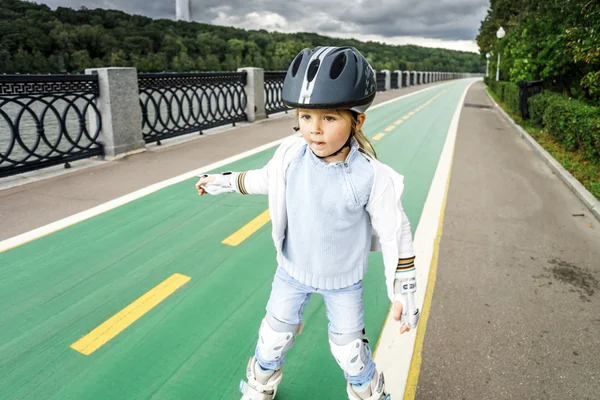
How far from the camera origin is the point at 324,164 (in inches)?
76.0

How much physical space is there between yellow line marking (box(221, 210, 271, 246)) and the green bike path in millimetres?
79

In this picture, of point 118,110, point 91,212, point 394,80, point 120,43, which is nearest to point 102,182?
point 91,212

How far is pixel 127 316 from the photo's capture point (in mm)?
3197

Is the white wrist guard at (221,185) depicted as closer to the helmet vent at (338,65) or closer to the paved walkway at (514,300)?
the helmet vent at (338,65)

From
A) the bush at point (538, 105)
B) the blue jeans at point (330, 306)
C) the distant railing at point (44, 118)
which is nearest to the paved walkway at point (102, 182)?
the distant railing at point (44, 118)

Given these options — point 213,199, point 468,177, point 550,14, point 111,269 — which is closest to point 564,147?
point 468,177

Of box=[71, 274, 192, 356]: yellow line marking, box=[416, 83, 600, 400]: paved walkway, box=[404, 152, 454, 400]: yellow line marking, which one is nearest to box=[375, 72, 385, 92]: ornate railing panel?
box=[416, 83, 600, 400]: paved walkway

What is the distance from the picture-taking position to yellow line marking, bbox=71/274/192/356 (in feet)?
9.46

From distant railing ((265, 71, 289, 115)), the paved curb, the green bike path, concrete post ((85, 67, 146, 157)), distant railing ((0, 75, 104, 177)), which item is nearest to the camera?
the green bike path

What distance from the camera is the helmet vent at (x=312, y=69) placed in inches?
72.4

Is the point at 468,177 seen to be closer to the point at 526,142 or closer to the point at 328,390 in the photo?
the point at 526,142

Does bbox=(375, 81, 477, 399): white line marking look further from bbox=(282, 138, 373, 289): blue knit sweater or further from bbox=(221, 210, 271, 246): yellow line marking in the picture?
bbox=(221, 210, 271, 246): yellow line marking

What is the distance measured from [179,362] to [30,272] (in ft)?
6.56

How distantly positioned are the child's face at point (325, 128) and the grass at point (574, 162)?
5997mm
